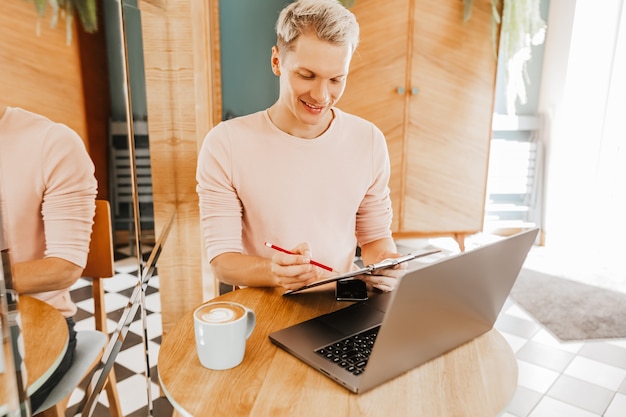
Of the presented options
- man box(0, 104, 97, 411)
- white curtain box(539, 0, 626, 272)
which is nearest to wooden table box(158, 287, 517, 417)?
man box(0, 104, 97, 411)

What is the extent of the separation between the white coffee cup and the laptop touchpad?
0.22 meters

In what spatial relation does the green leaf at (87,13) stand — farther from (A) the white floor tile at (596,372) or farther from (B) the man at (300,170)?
(A) the white floor tile at (596,372)

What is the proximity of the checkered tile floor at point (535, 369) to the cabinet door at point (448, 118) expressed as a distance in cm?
82

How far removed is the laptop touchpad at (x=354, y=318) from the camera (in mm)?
1019

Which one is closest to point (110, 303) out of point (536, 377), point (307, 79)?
point (307, 79)

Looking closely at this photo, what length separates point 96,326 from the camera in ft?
2.64

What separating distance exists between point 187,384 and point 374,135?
0.98 metres

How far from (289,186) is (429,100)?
207 centimetres

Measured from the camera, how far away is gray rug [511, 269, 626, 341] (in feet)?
8.73

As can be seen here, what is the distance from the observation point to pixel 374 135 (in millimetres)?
1559

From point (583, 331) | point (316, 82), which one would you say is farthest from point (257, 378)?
point (583, 331)

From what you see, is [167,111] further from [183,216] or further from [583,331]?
[583,331]

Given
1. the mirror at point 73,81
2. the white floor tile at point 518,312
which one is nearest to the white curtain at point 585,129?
the white floor tile at point 518,312

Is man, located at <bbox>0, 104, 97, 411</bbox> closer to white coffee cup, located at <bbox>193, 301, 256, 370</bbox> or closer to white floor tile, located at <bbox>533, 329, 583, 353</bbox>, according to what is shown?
white coffee cup, located at <bbox>193, 301, 256, 370</bbox>
